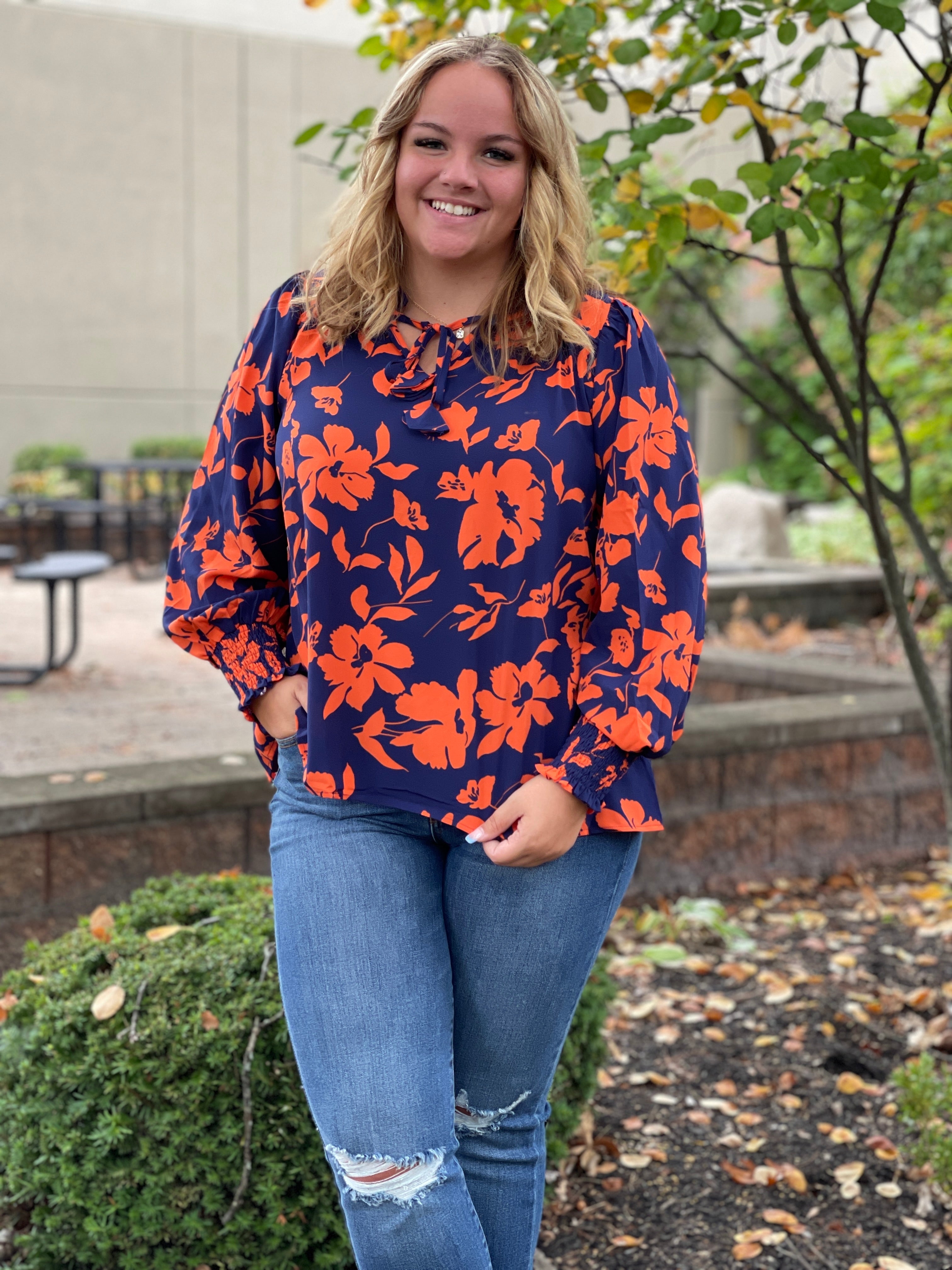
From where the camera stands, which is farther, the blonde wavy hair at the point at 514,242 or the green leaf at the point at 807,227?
the green leaf at the point at 807,227

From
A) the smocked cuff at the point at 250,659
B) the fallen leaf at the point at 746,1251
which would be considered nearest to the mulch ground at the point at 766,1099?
the fallen leaf at the point at 746,1251

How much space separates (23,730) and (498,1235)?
4300 millimetres

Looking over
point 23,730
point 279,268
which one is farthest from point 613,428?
point 279,268

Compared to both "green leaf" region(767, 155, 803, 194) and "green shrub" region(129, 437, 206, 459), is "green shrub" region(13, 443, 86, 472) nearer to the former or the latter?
"green shrub" region(129, 437, 206, 459)

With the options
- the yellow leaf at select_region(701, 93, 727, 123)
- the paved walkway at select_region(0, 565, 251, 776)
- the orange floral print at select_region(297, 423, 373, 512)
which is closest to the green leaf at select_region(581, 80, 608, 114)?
the yellow leaf at select_region(701, 93, 727, 123)

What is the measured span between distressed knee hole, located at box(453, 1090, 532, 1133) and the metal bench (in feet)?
17.1

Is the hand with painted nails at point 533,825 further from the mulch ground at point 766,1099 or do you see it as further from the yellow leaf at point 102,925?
the mulch ground at point 766,1099

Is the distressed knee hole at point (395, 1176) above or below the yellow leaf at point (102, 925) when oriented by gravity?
above

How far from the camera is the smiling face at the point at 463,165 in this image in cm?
168

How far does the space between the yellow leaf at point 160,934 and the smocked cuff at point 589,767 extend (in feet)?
3.83

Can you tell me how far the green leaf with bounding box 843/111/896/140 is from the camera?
2.52 metres

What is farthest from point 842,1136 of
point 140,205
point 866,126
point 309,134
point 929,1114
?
point 140,205

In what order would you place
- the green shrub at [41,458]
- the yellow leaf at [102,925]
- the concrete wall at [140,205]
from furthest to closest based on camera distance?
the concrete wall at [140,205], the green shrub at [41,458], the yellow leaf at [102,925]

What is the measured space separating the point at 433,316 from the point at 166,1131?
1.39 meters
